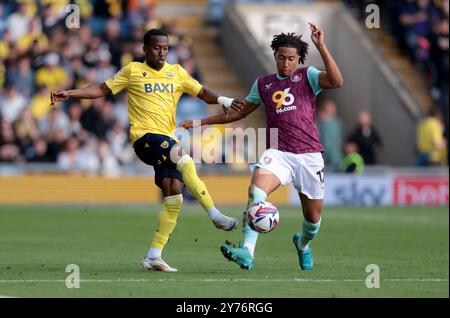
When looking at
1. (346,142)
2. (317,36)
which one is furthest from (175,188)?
(346,142)

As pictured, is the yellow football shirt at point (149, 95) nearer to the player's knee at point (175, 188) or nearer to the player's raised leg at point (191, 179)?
the player's raised leg at point (191, 179)

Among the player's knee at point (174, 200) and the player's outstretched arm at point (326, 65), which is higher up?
the player's outstretched arm at point (326, 65)

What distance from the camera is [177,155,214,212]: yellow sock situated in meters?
13.0

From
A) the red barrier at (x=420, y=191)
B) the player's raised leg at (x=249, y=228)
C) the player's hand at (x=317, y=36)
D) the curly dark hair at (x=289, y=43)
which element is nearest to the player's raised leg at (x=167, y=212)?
the player's raised leg at (x=249, y=228)

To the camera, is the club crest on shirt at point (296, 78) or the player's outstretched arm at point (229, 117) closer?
the club crest on shirt at point (296, 78)

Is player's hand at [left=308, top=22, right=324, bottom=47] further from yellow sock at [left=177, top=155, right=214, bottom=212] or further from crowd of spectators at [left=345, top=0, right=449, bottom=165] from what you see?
crowd of spectators at [left=345, top=0, right=449, bottom=165]

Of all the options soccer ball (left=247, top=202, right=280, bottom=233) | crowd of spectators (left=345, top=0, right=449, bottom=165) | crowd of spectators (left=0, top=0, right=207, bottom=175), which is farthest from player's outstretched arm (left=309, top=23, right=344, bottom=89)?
crowd of spectators (left=345, top=0, right=449, bottom=165)

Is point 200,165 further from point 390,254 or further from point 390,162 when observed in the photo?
point 390,254

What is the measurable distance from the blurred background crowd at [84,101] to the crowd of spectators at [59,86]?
0.02 meters

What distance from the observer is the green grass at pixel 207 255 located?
11.1 metres

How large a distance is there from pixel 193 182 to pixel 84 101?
15109 millimetres

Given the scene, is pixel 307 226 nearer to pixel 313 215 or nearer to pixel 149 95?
pixel 313 215

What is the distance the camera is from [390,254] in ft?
51.2
